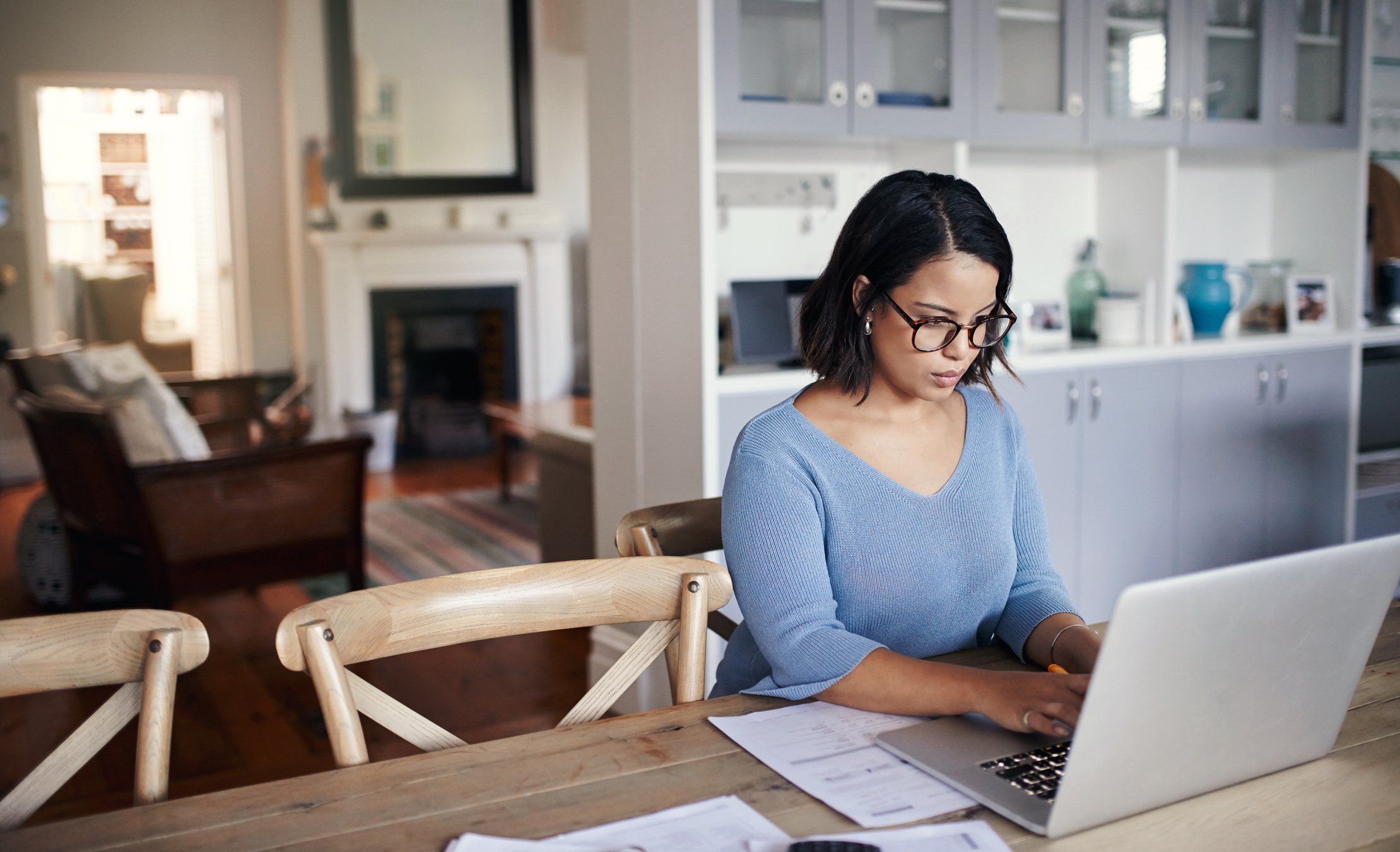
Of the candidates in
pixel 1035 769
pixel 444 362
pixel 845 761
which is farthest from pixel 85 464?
pixel 444 362

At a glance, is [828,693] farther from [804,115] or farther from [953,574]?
[804,115]

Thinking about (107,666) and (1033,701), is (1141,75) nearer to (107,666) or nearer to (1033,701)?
(1033,701)

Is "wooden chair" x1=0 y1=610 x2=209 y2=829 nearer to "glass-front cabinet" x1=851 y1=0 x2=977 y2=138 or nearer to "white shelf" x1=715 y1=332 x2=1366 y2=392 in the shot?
"white shelf" x1=715 y1=332 x2=1366 y2=392

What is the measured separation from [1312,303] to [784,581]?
126 inches

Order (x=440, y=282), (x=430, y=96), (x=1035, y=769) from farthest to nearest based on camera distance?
1. (x=440, y=282)
2. (x=430, y=96)
3. (x=1035, y=769)

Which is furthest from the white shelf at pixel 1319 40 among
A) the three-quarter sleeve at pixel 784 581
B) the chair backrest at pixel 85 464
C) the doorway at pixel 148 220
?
the doorway at pixel 148 220

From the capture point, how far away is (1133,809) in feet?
2.98

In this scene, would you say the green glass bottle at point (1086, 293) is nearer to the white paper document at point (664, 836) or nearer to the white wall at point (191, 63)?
the white paper document at point (664, 836)

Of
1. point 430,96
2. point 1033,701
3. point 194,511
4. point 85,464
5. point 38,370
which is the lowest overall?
point 194,511

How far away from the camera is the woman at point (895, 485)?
4.19 ft

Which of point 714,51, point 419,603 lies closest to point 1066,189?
point 714,51

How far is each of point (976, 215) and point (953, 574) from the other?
429 mm

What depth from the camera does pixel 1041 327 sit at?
3.37 meters

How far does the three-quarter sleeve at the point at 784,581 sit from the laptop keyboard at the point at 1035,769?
21 cm
